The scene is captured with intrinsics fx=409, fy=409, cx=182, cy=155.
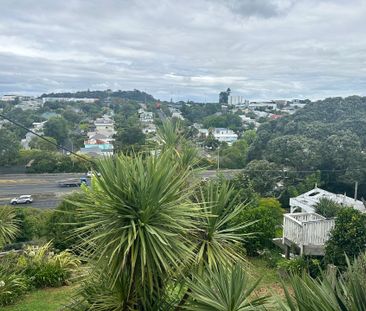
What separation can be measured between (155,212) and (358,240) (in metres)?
6.70

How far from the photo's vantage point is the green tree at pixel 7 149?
120 ft

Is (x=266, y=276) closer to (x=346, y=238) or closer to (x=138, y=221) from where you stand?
(x=346, y=238)

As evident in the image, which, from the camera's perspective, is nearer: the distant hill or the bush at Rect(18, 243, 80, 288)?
the bush at Rect(18, 243, 80, 288)

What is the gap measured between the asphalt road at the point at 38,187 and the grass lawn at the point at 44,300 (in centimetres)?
1614

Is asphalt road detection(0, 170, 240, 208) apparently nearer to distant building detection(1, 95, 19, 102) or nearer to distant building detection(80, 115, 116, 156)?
distant building detection(80, 115, 116, 156)

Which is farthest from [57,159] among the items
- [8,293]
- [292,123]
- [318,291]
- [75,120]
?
[75,120]

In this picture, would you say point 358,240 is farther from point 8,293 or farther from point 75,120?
point 75,120

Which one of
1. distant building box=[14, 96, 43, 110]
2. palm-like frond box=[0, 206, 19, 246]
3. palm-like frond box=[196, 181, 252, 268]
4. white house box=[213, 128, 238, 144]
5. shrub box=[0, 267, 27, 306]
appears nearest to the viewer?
palm-like frond box=[196, 181, 252, 268]

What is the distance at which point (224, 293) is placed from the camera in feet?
12.6

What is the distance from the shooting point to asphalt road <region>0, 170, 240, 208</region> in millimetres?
26891

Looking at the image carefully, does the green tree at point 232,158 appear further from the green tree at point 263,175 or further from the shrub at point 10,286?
the shrub at point 10,286

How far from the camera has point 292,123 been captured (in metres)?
38.1

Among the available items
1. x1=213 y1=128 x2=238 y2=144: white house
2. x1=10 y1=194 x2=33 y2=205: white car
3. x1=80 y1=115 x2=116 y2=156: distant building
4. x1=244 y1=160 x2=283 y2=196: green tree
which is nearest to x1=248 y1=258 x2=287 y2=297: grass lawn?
x1=244 y1=160 x2=283 y2=196: green tree

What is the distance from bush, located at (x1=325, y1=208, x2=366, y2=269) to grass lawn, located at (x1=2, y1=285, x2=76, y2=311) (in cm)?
581
